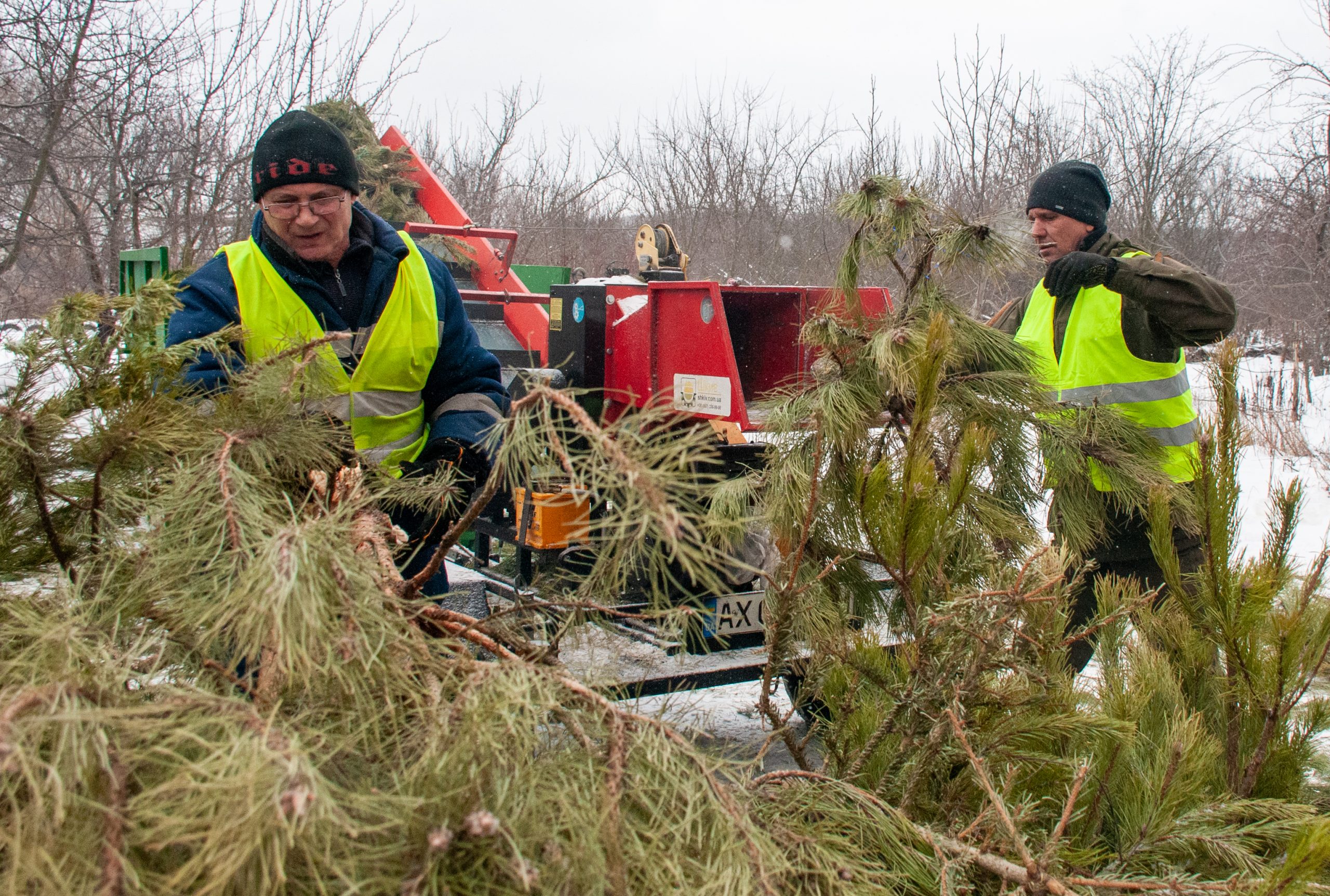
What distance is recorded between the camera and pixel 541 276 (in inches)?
295

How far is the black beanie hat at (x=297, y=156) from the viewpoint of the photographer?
2.47 metres

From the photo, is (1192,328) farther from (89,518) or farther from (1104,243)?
(89,518)

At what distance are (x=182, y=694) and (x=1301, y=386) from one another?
13875 mm

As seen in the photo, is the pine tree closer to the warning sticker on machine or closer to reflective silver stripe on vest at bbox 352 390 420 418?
reflective silver stripe on vest at bbox 352 390 420 418

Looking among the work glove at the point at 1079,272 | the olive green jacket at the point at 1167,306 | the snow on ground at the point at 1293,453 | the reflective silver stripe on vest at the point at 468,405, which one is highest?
the work glove at the point at 1079,272

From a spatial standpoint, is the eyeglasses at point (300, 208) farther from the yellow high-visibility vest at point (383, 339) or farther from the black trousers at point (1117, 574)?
the black trousers at point (1117, 574)

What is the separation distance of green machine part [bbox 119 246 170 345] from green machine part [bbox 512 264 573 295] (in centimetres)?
232

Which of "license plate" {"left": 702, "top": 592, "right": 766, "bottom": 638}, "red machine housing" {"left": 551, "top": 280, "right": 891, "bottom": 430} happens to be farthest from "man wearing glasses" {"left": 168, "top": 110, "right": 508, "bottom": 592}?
"license plate" {"left": 702, "top": 592, "right": 766, "bottom": 638}

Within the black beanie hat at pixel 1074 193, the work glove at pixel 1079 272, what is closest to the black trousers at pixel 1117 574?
the work glove at pixel 1079 272

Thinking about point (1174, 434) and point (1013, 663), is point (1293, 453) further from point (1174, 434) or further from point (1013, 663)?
point (1013, 663)

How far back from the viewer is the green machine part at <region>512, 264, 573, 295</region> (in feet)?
24.2

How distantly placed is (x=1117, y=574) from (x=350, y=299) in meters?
2.44

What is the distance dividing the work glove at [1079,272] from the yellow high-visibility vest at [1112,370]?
2.4 inches

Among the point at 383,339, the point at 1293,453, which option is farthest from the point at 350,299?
the point at 1293,453
